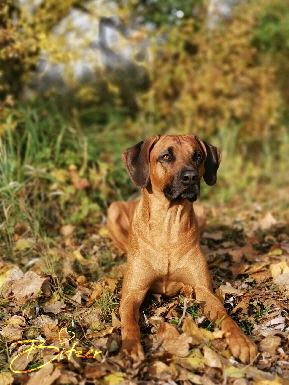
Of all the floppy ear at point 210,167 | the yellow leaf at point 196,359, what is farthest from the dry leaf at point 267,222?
the yellow leaf at point 196,359

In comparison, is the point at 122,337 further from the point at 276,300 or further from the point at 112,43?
the point at 112,43

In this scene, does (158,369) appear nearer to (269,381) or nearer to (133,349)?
(133,349)

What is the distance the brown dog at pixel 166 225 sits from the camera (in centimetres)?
353

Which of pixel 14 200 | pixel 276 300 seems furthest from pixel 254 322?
pixel 14 200

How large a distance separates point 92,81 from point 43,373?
816 centimetres

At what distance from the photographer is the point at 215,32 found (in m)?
8.50

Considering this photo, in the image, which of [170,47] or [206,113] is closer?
[170,47]

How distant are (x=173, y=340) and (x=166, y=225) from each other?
1034 mm

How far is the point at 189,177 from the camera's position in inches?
135

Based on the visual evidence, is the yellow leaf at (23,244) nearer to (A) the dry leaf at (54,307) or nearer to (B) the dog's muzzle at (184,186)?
(A) the dry leaf at (54,307)

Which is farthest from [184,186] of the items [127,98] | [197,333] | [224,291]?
[127,98]

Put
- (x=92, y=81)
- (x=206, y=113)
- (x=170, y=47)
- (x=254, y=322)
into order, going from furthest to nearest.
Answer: (x=92, y=81) → (x=206, y=113) → (x=170, y=47) → (x=254, y=322)

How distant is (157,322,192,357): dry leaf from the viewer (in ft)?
9.33

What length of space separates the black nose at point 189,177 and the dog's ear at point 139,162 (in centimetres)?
33
